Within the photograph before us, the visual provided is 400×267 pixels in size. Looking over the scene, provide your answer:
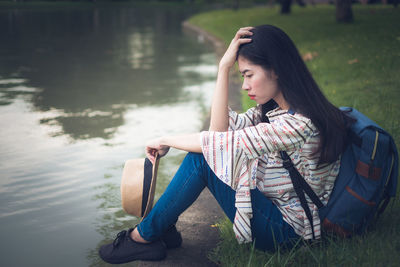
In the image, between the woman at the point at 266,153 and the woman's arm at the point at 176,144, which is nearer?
the woman at the point at 266,153

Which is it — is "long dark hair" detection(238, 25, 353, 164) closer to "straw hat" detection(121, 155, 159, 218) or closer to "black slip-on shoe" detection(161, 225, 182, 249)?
"straw hat" detection(121, 155, 159, 218)

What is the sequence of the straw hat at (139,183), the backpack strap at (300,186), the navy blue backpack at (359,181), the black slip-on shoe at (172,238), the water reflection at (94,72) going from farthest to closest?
the water reflection at (94,72), the black slip-on shoe at (172,238), the straw hat at (139,183), the backpack strap at (300,186), the navy blue backpack at (359,181)

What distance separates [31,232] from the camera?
305 centimetres

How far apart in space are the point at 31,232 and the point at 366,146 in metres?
2.34

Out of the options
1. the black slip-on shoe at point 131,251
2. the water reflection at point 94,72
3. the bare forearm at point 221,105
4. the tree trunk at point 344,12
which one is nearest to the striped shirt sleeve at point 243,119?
the bare forearm at point 221,105

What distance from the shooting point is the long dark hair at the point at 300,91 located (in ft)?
7.02

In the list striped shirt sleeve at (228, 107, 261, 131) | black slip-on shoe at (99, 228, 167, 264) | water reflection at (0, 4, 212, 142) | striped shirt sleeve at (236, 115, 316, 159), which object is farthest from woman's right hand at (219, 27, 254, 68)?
water reflection at (0, 4, 212, 142)

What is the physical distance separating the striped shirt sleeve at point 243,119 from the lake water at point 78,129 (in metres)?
1.16

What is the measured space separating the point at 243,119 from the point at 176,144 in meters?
0.53

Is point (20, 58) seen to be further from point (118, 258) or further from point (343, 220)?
point (343, 220)

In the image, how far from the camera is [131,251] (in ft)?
8.44

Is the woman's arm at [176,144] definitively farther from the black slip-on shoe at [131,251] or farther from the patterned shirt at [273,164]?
the black slip-on shoe at [131,251]

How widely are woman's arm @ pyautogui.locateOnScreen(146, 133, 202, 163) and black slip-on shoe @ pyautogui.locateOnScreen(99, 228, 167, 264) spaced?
521 mm

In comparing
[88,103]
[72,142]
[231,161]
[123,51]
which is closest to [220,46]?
[123,51]
